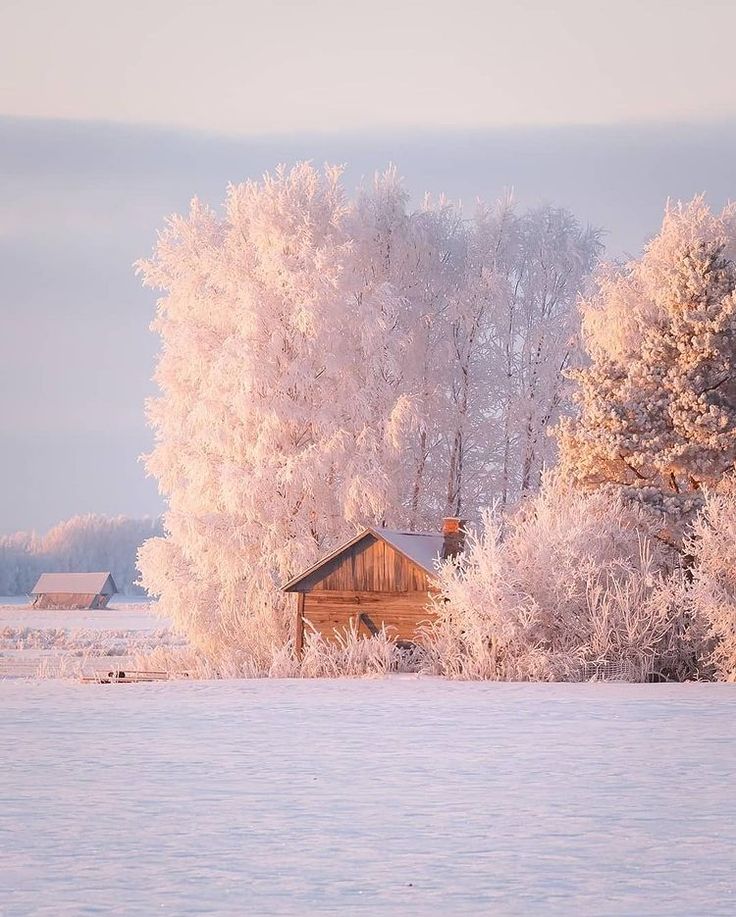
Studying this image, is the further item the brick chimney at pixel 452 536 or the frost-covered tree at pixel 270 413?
the frost-covered tree at pixel 270 413

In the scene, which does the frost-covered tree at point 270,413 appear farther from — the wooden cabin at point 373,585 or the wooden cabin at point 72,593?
the wooden cabin at point 72,593

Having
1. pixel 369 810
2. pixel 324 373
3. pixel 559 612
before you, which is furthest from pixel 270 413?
pixel 369 810

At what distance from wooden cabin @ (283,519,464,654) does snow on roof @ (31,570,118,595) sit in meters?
82.6

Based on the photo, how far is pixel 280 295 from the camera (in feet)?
120

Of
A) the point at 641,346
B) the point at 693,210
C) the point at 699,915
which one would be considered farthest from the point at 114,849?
the point at 693,210

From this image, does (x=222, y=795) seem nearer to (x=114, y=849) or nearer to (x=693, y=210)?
(x=114, y=849)

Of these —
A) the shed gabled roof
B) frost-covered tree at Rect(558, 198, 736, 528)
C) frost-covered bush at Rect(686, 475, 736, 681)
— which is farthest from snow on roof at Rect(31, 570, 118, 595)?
frost-covered bush at Rect(686, 475, 736, 681)

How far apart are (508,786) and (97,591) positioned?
10311 centimetres

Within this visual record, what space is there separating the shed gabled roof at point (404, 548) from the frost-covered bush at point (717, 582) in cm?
643

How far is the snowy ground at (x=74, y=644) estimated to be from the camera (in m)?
36.6

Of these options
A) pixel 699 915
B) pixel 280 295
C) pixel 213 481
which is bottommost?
pixel 699 915

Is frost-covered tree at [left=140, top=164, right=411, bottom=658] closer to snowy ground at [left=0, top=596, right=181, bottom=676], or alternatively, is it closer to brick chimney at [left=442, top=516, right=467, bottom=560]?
snowy ground at [left=0, top=596, right=181, bottom=676]

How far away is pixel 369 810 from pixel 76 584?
352 ft

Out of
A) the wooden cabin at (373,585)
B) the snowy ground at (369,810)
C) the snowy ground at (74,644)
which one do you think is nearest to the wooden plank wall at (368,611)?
the wooden cabin at (373,585)
